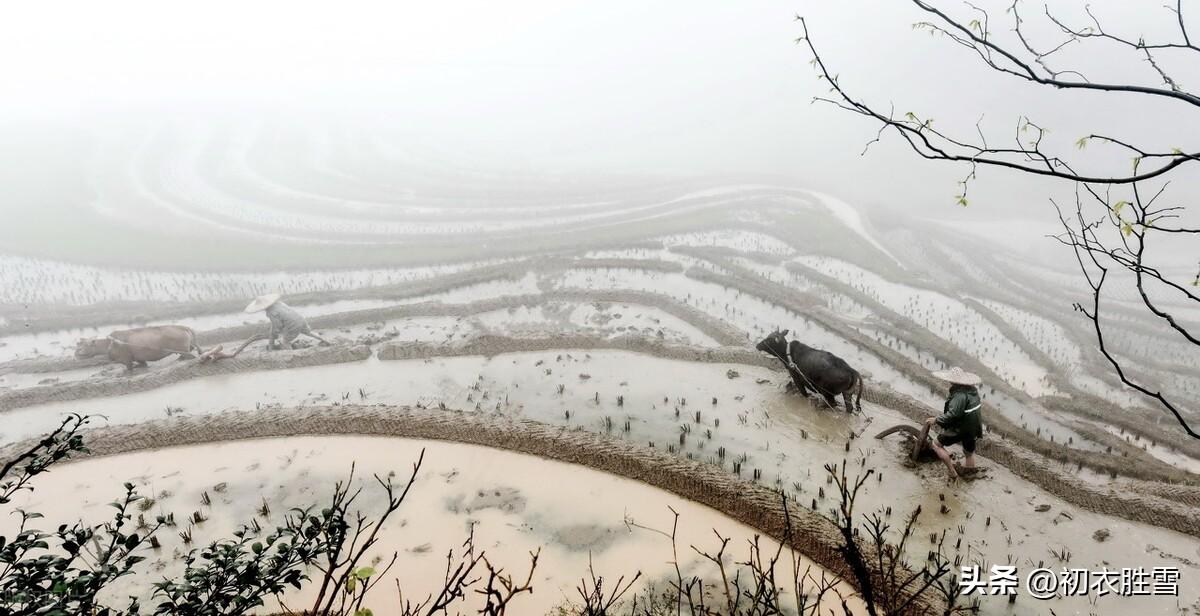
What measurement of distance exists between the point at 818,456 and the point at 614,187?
2301 cm

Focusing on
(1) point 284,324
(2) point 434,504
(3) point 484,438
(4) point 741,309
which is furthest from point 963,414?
(1) point 284,324

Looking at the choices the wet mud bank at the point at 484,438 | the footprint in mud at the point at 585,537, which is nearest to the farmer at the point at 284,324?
the wet mud bank at the point at 484,438

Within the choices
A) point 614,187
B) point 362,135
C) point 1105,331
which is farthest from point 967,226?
point 362,135

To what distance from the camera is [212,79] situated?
7006cm

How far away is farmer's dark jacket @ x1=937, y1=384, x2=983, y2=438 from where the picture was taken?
6641mm

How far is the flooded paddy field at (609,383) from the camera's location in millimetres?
6336

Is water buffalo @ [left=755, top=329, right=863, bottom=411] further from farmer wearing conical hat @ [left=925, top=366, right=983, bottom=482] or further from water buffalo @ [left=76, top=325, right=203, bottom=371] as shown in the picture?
water buffalo @ [left=76, top=325, right=203, bottom=371]

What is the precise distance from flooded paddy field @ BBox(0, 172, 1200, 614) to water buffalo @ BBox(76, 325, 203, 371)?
Result: 0.35 m

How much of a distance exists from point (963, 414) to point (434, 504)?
6369 mm

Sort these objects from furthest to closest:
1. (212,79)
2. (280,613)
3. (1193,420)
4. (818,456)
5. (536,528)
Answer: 1. (212,79)
2. (1193,420)
3. (818,456)
4. (536,528)
5. (280,613)

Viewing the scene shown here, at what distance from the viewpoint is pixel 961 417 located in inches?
263

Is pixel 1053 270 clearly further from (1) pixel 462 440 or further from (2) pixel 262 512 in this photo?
(2) pixel 262 512

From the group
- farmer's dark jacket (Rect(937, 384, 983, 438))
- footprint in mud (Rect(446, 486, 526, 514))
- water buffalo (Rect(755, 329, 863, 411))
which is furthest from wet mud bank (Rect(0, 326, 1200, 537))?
footprint in mud (Rect(446, 486, 526, 514))

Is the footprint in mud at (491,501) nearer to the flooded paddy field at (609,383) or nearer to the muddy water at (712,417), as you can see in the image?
the flooded paddy field at (609,383)
